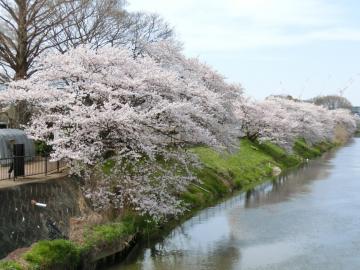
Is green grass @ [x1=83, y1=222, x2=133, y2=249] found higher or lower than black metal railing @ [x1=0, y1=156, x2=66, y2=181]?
lower

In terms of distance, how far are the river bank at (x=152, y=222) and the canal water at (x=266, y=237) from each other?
0.61 metres

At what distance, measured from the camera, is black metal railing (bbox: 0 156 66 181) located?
1712 centimetres

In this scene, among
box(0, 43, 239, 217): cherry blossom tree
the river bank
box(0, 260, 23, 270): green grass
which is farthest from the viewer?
box(0, 43, 239, 217): cherry blossom tree

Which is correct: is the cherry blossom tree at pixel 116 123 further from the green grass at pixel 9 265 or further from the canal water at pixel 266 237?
the green grass at pixel 9 265

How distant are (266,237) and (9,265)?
10187 mm

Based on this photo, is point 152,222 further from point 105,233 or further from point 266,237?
point 266,237

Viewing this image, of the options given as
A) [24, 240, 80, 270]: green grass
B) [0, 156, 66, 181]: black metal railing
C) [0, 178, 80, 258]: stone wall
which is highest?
[0, 156, 66, 181]: black metal railing

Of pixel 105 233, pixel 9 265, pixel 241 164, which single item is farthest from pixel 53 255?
pixel 241 164

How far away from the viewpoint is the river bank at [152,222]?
13.1 metres

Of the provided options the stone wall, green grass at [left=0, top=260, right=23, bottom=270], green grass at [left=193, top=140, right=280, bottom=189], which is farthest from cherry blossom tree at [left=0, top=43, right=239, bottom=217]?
green grass at [left=193, top=140, right=280, bottom=189]

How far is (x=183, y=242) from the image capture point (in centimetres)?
1812

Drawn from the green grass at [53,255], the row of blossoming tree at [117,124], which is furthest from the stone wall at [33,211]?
the green grass at [53,255]

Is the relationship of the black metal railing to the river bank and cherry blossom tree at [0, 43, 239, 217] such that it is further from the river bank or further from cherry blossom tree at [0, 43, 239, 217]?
the river bank

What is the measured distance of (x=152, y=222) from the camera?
18672mm
